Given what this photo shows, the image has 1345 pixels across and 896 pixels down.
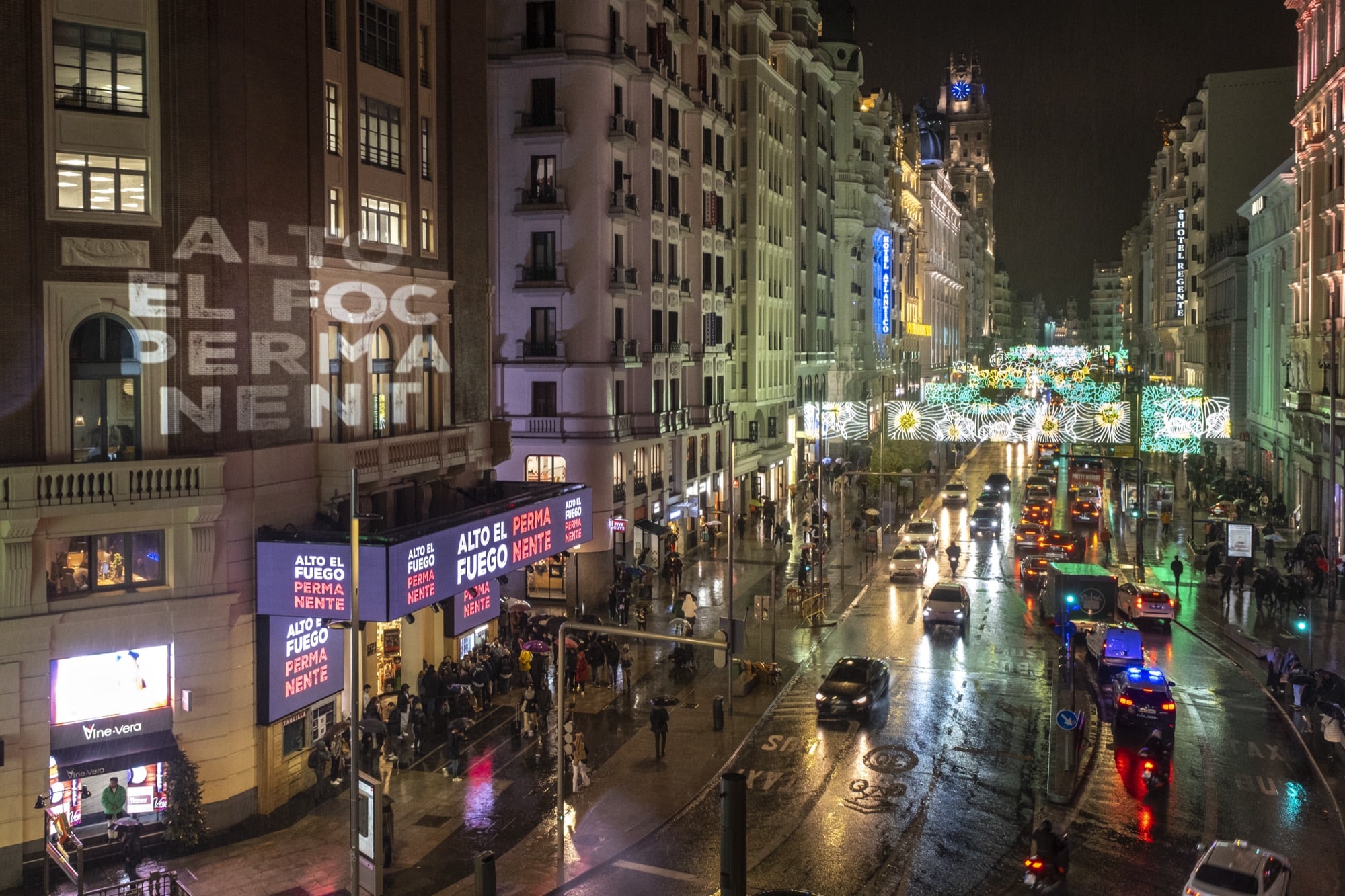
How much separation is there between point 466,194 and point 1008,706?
69.1ft

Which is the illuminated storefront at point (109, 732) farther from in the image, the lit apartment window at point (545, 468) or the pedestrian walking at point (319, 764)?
the lit apartment window at point (545, 468)

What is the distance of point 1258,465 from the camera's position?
3536 inches

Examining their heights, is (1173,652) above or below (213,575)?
below

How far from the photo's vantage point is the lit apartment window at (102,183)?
81.8 ft

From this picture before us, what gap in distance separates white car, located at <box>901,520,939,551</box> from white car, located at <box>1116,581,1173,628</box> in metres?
17.0

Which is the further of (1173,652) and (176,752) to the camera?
(1173,652)

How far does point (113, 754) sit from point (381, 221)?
1452cm

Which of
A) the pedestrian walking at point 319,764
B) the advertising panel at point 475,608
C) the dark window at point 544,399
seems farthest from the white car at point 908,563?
the pedestrian walking at point 319,764

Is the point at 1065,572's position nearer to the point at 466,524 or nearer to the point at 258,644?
the point at 466,524

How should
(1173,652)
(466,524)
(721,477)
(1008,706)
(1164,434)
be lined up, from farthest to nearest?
(1164,434) < (721,477) < (1173,652) < (1008,706) < (466,524)

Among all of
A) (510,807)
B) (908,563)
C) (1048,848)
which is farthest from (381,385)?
(908,563)

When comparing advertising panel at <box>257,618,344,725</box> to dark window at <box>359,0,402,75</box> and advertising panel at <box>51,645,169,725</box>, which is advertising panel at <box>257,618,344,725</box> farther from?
dark window at <box>359,0,402,75</box>

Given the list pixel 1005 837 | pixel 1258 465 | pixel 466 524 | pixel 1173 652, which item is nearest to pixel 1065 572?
pixel 1173 652

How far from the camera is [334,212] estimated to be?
3098 centimetres
